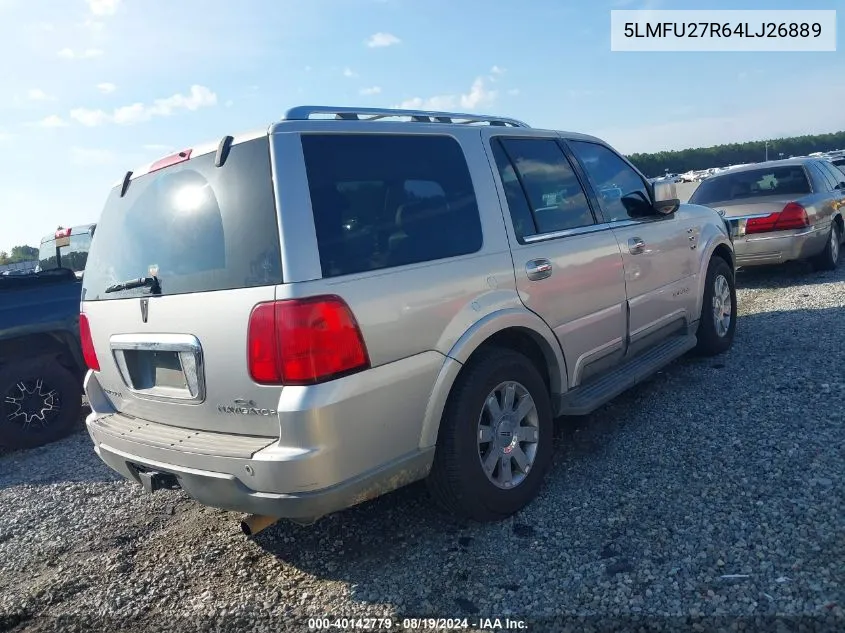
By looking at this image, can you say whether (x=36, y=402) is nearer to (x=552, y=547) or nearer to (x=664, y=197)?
(x=552, y=547)

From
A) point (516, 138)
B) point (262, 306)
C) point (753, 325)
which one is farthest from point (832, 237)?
point (262, 306)

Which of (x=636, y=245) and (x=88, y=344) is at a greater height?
(x=636, y=245)

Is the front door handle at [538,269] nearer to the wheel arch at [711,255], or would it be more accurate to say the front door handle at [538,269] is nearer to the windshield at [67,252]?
the wheel arch at [711,255]

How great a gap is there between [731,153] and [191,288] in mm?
79255

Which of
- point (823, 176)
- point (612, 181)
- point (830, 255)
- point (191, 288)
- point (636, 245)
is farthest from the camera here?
point (823, 176)

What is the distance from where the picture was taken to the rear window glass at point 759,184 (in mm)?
8695

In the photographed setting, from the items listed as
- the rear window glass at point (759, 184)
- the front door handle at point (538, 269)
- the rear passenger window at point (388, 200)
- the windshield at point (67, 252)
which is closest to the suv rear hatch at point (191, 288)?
the rear passenger window at point (388, 200)

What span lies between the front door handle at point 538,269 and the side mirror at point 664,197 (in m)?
1.51

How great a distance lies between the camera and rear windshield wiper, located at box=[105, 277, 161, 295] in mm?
2883

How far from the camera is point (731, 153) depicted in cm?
7144

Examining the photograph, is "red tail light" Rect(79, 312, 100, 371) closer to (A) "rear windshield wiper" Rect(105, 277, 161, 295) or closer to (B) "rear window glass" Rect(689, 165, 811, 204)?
(A) "rear windshield wiper" Rect(105, 277, 161, 295)

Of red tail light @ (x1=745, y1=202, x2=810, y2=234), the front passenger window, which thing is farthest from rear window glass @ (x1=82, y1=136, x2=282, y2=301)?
red tail light @ (x1=745, y1=202, x2=810, y2=234)

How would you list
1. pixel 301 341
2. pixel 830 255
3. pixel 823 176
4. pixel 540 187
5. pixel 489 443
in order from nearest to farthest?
1. pixel 301 341
2. pixel 489 443
3. pixel 540 187
4. pixel 830 255
5. pixel 823 176

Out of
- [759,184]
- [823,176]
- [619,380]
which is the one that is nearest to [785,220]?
[759,184]
